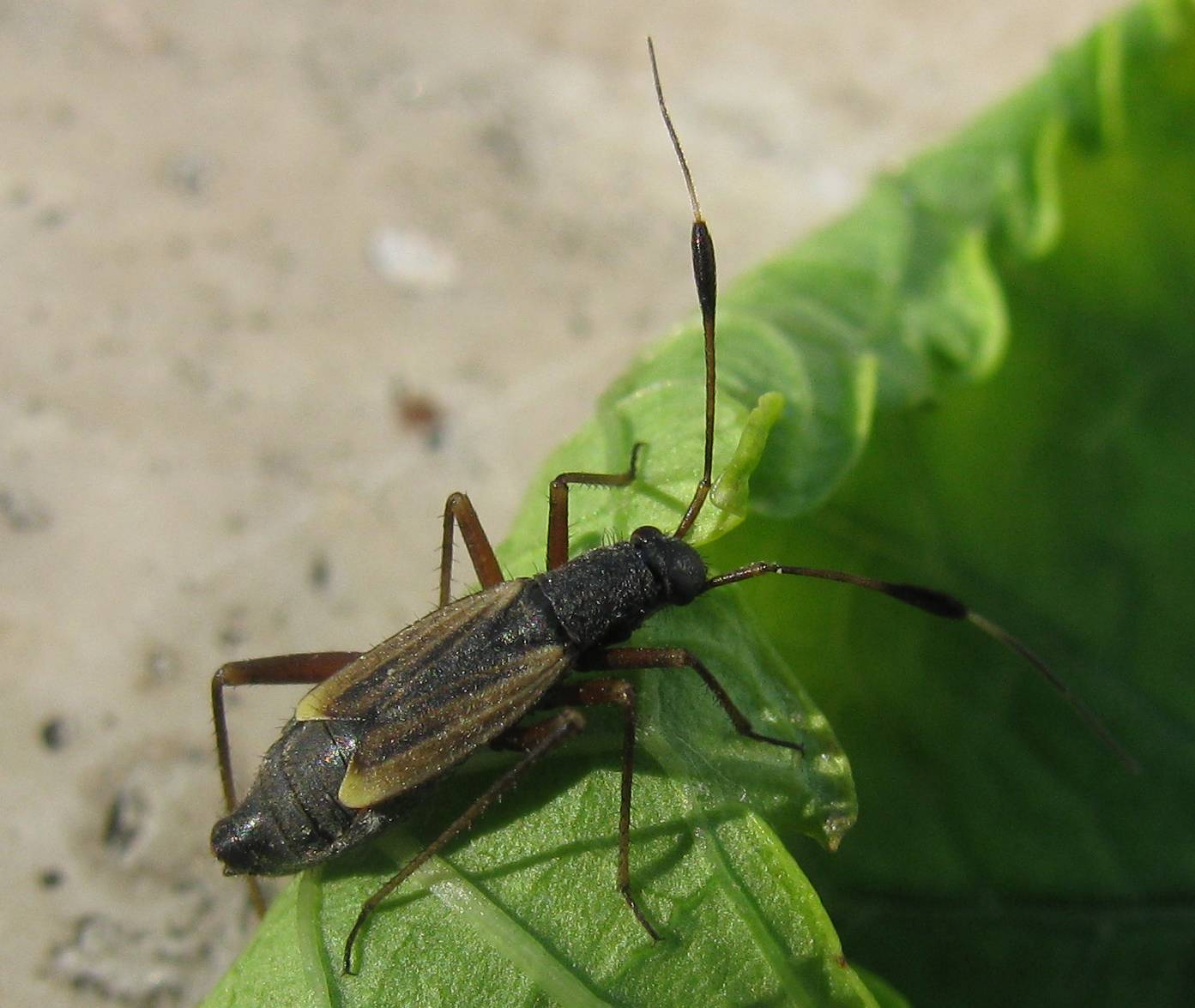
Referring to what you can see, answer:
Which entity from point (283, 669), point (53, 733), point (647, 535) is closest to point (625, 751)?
point (647, 535)

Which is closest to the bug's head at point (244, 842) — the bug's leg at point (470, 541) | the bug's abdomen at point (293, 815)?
the bug's abdomen at point (293, 815)

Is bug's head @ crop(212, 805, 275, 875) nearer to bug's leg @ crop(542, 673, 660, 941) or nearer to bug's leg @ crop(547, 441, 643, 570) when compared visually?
bug's leg @ crop(542, 673, 660, 941)

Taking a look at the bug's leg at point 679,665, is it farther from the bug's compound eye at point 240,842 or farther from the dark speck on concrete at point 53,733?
the dark speck on concrete at point 53,733

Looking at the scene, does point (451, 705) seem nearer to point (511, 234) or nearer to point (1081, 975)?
point (1081, 975)

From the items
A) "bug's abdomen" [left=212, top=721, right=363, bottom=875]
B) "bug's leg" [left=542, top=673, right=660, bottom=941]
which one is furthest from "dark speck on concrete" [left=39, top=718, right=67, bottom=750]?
"bug's leg" [left=542, top=673, right=660, bottom=941]

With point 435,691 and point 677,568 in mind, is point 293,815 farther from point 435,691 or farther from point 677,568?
point 677,568

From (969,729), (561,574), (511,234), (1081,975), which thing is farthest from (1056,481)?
(511,234)
